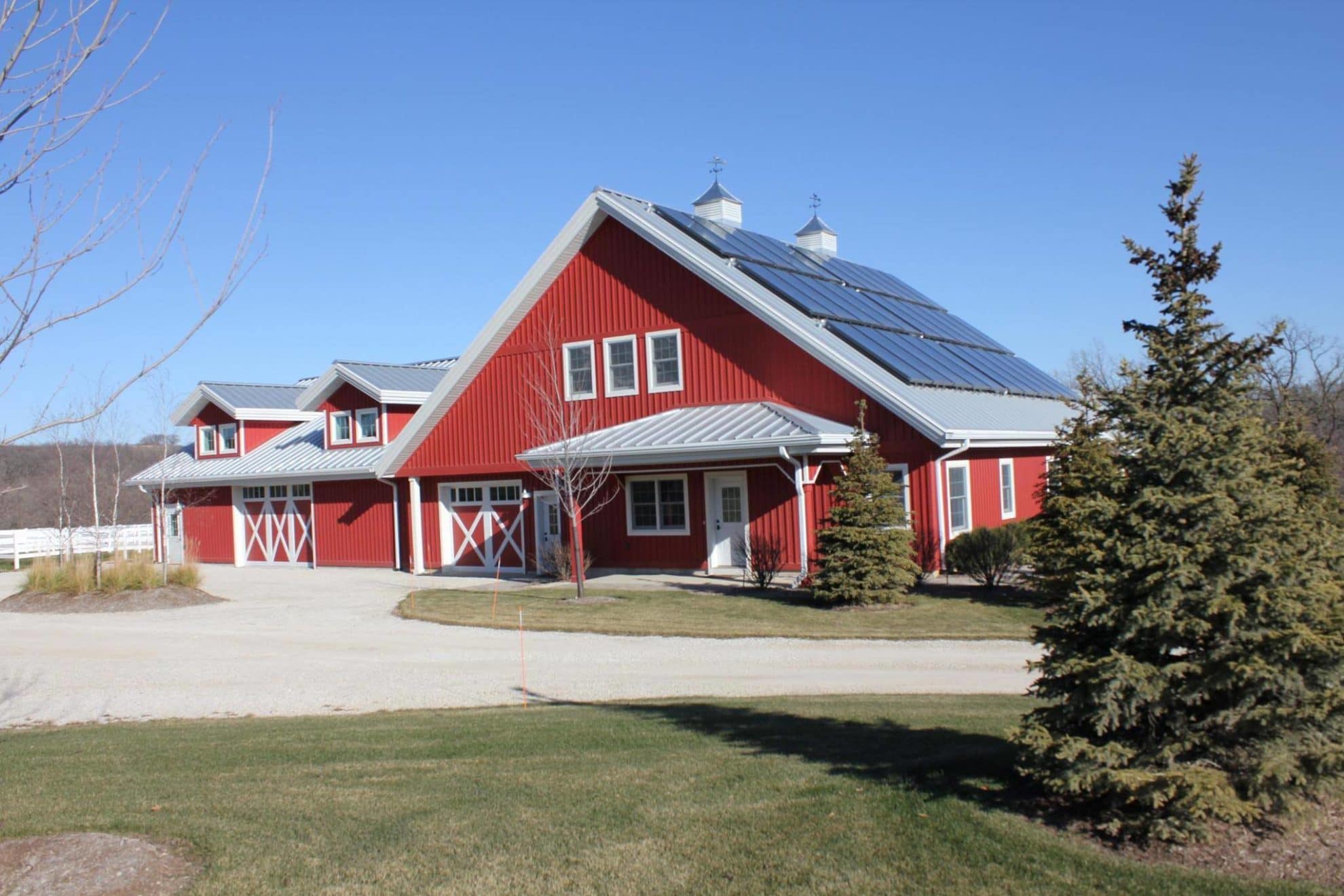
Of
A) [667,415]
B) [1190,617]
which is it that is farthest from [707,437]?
[1190,617]

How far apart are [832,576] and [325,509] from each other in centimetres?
1911

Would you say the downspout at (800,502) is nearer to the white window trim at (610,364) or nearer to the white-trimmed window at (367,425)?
the white window trim at (610,364)

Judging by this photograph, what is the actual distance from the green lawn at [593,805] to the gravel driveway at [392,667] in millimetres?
2188

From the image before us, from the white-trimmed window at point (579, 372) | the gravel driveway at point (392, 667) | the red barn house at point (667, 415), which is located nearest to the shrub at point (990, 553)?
the red barn house at point (667, 415)

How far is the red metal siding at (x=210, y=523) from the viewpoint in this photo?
36.3m

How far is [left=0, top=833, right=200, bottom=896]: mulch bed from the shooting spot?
5742 mm

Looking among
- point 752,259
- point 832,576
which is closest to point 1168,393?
point 832,576

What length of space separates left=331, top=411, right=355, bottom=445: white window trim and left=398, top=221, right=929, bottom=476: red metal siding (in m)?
4.24

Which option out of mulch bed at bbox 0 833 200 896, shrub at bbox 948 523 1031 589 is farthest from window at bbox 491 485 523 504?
mulch bed at bbox 0 833 200 896

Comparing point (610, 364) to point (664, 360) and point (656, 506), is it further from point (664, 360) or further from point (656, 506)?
point (656, 506)

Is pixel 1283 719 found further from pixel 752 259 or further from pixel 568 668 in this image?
pixel 752 259

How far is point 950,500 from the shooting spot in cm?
2378

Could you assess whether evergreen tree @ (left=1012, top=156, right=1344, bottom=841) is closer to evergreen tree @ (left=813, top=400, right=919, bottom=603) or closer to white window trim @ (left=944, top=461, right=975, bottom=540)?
evergreen tree @ (left=813, top=400, right=919, bottom=603)

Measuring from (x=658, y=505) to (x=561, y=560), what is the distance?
250 cm
